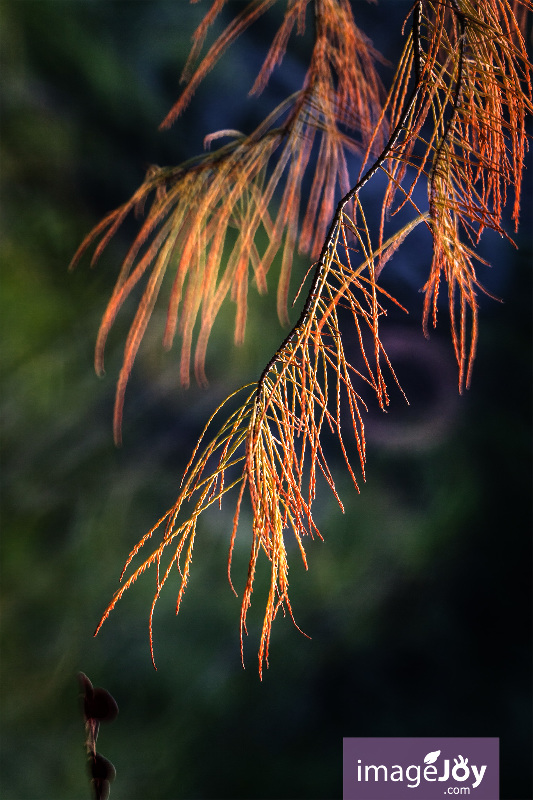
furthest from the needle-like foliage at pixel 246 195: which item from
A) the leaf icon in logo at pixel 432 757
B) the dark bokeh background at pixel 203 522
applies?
the leaf icon in logo at pixel 432 757

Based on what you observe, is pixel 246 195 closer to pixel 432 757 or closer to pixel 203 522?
pixel 203 522

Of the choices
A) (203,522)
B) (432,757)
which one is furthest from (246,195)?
(432,757)

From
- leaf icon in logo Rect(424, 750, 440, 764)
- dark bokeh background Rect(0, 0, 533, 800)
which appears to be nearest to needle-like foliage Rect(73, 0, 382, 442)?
dark bokeh background Rect(0, 0, 533, 800)

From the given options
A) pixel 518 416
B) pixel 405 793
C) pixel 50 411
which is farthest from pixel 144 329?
pixel 405 793

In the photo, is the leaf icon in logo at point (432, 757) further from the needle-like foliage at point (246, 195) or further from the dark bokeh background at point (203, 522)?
the needle-like foliage at point (246, 195)

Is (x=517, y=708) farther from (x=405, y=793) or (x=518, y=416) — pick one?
(x=518, y=416)

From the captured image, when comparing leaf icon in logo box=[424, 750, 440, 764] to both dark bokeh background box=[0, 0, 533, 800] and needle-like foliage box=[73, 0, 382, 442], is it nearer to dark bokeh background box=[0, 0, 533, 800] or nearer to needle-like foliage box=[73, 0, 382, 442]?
dark bokeh background box=[0, 0, 533, 800]
